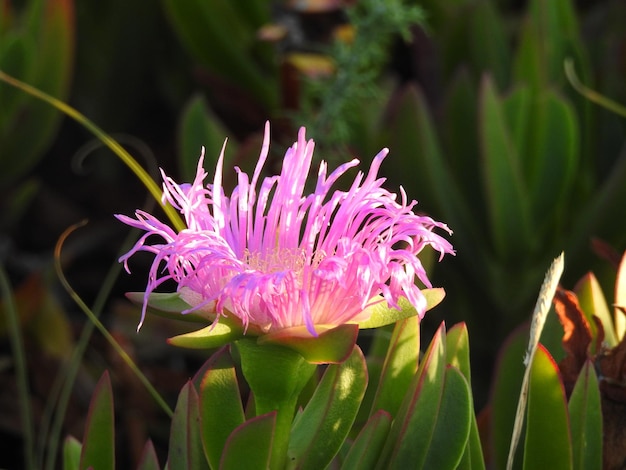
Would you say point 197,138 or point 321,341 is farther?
point 197,138

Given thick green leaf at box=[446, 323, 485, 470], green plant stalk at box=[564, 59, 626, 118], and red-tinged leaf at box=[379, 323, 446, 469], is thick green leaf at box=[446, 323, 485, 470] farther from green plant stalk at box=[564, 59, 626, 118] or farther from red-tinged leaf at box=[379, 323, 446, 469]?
green plant stalk at box=[564, 59, 626, 118]

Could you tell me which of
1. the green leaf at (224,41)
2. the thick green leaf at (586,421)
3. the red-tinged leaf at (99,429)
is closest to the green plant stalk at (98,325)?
the red-tinged leaf at (99,429)

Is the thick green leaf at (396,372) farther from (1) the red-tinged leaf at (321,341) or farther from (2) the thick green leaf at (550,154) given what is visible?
(2) the thick green leaf at (550,154)

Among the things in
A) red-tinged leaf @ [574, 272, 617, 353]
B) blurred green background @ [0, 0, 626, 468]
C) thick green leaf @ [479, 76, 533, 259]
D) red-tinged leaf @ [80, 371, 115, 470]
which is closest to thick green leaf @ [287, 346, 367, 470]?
red-tinged leaf @ [80, 371, 115, 470]

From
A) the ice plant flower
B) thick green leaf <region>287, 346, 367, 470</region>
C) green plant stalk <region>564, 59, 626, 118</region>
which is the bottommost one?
thick green leaf <region>287, 346, 367, 470</region>

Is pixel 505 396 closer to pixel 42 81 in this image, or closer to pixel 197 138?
pixel 197 138

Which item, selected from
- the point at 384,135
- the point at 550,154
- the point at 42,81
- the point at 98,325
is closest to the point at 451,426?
the point at 98,325

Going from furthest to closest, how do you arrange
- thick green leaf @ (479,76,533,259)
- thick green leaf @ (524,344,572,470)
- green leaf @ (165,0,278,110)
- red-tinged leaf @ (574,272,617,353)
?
green leaf @ (165,0,278,110)
thick green leaf @ (479,76,533,259)
red-tinged leaf @ (574,272,617,353)
thick green leaf @ (524,344,572,470)
